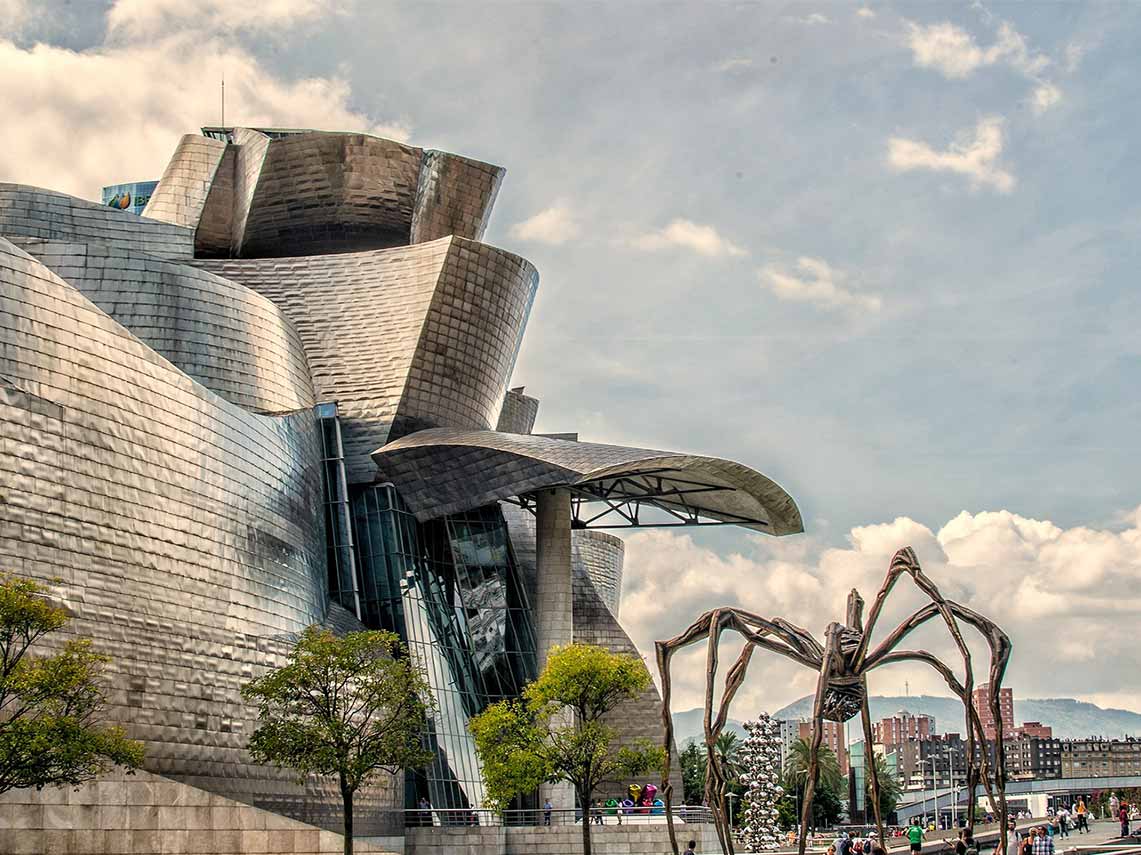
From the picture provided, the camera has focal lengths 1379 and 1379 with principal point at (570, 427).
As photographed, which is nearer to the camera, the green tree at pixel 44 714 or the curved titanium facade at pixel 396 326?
the green tree at pixel 44 714

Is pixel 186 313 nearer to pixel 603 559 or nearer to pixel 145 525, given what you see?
pixel 145 525

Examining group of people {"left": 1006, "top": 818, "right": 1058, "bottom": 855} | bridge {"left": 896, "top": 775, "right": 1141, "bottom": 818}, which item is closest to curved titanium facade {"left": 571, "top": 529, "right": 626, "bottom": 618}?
group of people {"left": 1006, "top": 818, "right": 1058, "bottom": 855}

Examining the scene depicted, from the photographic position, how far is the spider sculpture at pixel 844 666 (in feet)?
63.2

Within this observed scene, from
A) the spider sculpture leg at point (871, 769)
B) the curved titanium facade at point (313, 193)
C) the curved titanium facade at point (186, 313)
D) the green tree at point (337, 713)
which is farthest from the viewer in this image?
the curved titanium facade at point (313, 193)

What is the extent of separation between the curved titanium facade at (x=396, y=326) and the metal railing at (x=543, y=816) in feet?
40.5

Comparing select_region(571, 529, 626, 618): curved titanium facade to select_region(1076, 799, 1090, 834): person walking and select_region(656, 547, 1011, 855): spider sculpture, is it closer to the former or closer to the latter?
select_region(1076, 799, 1090, 834): person walking

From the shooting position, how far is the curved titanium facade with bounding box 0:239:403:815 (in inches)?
1167

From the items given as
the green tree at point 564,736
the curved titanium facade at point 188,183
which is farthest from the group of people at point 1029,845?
the curved titanium facade at point 188,183

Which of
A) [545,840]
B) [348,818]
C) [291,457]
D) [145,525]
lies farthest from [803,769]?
[145,525]

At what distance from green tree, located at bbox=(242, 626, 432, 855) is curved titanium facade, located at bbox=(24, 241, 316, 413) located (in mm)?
12465

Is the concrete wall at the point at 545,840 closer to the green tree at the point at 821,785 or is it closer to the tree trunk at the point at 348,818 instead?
the tree trunk at the point at 348,818

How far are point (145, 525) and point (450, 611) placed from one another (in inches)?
744

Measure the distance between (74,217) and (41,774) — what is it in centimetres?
2789

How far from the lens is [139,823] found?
2770 cm
